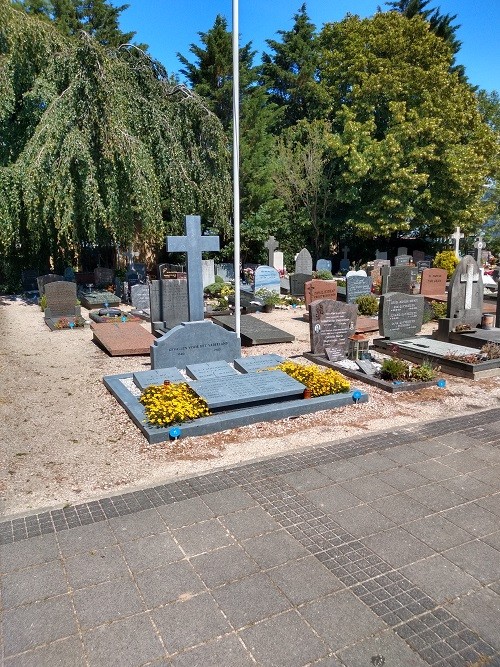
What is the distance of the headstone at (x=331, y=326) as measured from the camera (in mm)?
9719

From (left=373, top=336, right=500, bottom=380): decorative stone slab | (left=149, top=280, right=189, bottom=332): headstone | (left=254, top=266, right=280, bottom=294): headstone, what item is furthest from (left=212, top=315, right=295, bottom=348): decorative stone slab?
(left=254, top=266, right=280, bottom=294): headstone

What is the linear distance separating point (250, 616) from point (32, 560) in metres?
1.82

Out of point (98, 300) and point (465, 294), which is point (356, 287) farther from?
point (98, 300)

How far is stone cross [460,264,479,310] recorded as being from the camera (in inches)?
438

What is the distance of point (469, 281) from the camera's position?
1117 cm

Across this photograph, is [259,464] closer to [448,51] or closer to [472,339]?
[472,339]

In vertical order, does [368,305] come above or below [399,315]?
below

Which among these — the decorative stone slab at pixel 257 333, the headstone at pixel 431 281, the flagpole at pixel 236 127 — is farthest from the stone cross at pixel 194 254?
the headstone at pixel 431 281

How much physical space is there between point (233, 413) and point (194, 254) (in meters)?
3.55

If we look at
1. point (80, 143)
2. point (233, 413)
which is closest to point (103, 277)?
point (80, 143)

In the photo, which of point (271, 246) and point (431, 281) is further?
point (271, 246)

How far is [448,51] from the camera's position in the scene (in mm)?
25250

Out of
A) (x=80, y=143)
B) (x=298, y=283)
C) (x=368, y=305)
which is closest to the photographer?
(x=80, y=143)

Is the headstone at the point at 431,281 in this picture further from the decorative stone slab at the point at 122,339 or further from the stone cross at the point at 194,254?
the stone cross at the point at 194,254
